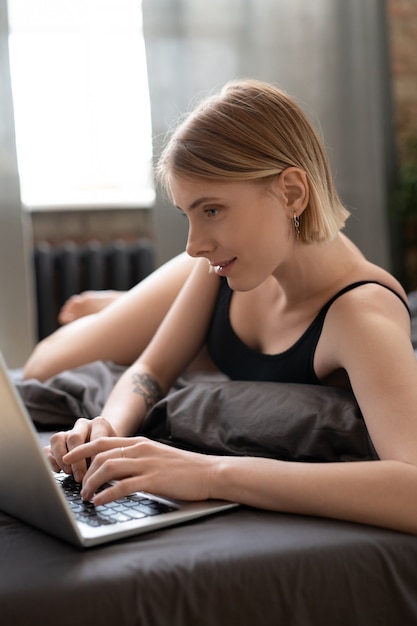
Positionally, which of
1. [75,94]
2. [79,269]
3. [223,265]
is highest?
[75,94]

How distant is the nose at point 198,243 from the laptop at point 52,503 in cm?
40

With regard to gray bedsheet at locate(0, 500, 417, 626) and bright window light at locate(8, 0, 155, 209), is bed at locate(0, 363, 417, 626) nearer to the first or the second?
gray bedsheet at locate(0, 500, 417, 626)

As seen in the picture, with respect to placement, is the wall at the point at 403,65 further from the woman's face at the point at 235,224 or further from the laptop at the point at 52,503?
the laptop at the point at 52,503

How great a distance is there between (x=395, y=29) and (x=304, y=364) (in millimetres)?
3172

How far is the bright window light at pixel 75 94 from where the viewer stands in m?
3.86

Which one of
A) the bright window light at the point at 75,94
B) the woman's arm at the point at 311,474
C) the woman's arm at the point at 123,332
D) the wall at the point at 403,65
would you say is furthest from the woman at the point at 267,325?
the wall at the point at 403,65

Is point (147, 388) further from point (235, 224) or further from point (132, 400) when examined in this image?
point (235, 224)

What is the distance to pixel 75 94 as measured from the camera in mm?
3920

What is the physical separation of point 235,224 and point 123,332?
844 mm

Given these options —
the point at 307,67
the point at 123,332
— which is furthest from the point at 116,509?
the point at 307,67

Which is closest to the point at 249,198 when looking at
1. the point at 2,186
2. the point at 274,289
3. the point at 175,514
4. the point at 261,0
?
the point at 274,289

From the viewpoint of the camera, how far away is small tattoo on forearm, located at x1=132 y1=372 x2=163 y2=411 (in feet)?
5.09

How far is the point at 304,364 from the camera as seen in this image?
138cm

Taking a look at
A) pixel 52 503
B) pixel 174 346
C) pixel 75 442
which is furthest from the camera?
pixel 174 346
